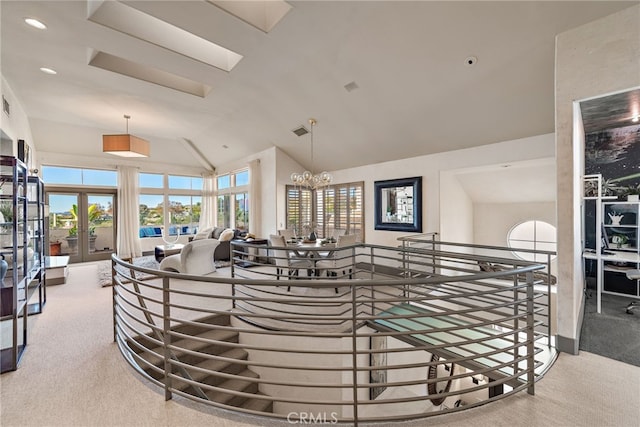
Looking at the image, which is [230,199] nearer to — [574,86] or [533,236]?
[533,236]

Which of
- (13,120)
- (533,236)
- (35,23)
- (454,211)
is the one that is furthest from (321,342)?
(13,120)

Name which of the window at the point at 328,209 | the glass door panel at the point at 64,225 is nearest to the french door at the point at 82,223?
the glass door panel at the point at 64,225

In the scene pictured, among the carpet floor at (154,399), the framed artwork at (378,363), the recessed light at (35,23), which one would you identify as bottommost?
the framed artwork at (378,363)

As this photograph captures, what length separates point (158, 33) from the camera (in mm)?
3773

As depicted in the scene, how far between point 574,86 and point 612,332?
2672mm

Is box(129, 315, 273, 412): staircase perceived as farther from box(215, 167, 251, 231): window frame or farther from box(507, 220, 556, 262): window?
box(507, 220, 556, 262): window

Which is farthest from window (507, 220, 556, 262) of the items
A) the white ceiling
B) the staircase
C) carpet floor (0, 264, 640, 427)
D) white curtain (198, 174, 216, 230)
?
white curtain (198, 174, 216, 230)

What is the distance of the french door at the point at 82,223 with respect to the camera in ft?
24.5

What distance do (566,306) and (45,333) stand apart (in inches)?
220

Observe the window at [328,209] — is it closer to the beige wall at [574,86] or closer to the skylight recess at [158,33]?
the skylight recess at [158,33]

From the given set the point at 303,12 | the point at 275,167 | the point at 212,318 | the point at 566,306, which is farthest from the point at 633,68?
the point at 275,167

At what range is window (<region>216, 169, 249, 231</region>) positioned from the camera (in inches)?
349

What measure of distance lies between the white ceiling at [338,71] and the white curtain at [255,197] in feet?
4.81

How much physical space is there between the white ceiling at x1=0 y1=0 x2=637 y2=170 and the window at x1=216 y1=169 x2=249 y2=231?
2.71 metres
